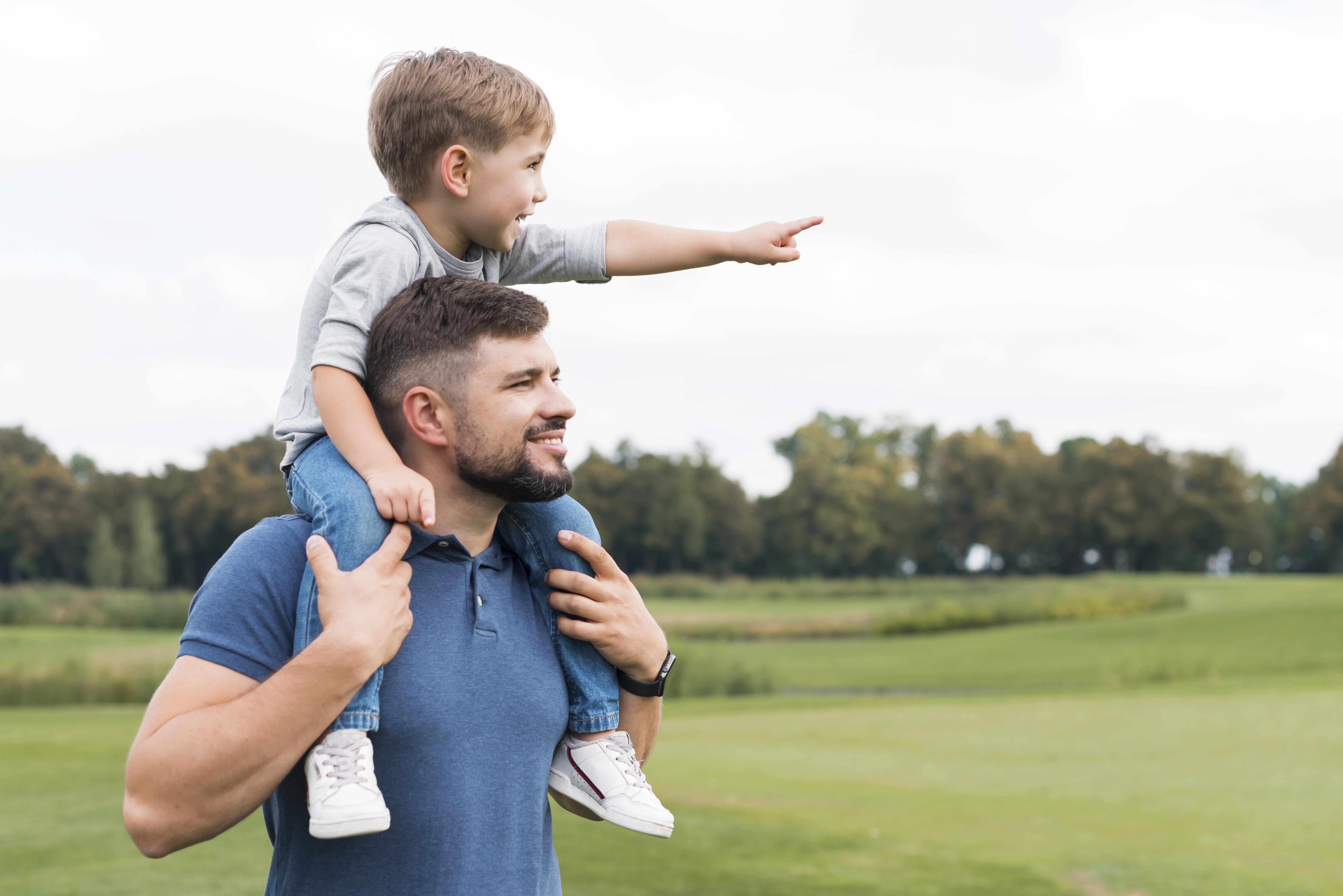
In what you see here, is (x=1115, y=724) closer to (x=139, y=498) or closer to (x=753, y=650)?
(x=753, y=650)

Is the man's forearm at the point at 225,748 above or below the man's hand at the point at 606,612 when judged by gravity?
below

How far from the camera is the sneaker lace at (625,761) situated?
184 cm

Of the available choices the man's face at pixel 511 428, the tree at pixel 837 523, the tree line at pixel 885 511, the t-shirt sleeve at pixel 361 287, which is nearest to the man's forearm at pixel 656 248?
the t-shirt sleeve at pixel 361 287

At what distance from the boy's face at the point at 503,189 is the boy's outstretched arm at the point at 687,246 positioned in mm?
265

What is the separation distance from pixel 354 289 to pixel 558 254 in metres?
0.57

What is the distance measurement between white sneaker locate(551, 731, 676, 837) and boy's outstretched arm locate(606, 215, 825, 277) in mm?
977

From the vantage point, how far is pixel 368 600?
154cm

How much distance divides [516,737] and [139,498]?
45023mm

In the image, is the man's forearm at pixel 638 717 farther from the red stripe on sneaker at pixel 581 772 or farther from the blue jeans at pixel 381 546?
the red stripe on sneaker at pixel 581 772

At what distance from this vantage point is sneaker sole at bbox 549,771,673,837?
1819 millimetres

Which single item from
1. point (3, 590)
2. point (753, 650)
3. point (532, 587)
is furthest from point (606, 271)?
point (3, 590)

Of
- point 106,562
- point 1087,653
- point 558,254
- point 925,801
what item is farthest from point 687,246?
point 106,562

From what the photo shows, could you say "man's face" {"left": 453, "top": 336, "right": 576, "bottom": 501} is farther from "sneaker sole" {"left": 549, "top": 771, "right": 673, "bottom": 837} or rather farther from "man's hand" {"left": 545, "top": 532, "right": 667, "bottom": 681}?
"sneaker sole" {"left": 549, "top": 771, "right": 673, "bottom": 837}

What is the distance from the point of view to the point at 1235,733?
1016 cm
